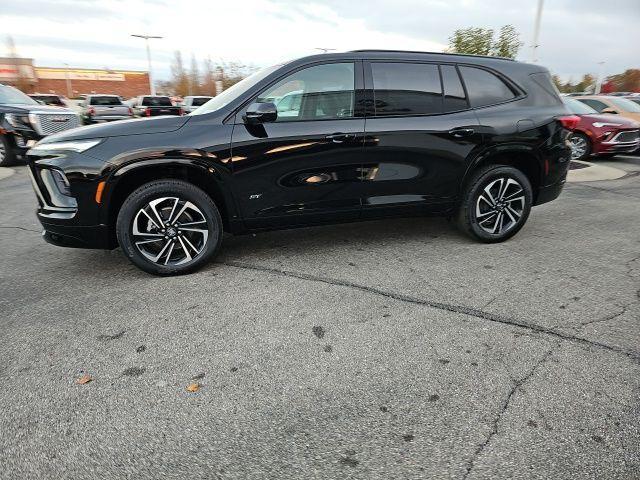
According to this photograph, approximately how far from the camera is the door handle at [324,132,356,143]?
12.3 feet

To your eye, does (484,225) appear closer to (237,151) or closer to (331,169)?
(331,169)

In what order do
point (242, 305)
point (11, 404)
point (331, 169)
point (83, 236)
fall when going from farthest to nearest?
point (331, 169) → point (83, 236) → point (242, 305) → point (11, 404)

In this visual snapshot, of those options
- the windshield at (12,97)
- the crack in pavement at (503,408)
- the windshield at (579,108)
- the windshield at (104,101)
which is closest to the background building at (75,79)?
the windshield at (104,101)

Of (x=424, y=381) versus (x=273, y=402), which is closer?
(x=273, y=402)

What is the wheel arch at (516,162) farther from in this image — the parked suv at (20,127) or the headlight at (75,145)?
the parked suv at (20,127)

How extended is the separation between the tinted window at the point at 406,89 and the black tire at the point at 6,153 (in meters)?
9.03

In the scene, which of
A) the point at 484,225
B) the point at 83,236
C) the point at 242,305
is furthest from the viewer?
the point at 484,225

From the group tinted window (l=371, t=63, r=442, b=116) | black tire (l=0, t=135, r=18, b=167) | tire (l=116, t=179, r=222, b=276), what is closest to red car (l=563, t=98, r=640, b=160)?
tinted window (l=371, t=63, r=442, b=116)

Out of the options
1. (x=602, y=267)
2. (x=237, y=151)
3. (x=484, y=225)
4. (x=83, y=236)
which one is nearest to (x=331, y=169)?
Answer: (x=237, y=151)

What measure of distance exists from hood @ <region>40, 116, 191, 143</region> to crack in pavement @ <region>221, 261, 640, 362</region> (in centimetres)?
129

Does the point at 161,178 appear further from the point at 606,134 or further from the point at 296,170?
the point at 606,134

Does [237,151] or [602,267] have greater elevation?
[237,151]

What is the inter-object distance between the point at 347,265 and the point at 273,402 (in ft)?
6.23

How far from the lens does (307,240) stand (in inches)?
183
